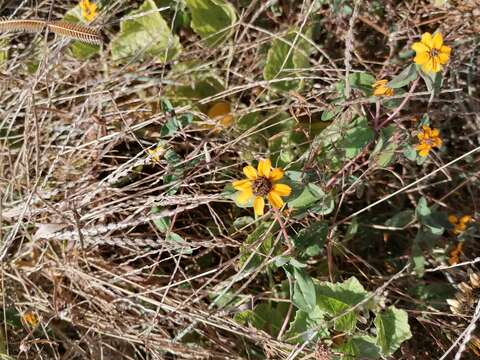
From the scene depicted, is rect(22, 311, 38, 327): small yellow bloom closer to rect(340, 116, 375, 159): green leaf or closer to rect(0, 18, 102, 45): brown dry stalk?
rect(0, 18, 102, 45): brown dry stalk

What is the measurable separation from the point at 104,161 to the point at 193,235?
328mm

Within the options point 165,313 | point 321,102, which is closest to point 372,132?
point 321,102

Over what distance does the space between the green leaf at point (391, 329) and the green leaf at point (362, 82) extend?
0.51m

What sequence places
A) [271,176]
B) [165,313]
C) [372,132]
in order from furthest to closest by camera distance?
[165,313] < [372,132] < [271,176]

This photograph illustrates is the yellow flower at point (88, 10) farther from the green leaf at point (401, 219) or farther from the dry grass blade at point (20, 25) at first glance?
the green leaf at point (401, 219)

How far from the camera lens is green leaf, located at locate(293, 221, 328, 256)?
1.38 metres

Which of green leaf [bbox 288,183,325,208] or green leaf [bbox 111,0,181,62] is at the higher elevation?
green leaf [bbox 111,0,181,62]

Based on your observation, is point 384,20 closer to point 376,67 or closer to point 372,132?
point 376,67

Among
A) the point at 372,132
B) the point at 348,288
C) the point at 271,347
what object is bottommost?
the point at 271,347

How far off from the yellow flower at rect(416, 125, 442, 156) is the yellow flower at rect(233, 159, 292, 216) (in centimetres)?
35

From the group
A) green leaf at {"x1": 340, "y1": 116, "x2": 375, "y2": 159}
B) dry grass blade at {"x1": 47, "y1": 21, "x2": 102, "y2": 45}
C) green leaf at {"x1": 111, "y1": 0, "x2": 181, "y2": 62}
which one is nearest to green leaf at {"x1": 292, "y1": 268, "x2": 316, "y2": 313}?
green leaf at {"x1": 340, "y1": 116, "x2": 375, "y2": 159}

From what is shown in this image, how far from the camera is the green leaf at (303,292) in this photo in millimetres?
1304

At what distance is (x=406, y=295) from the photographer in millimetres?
1460

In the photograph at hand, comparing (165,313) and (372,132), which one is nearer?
(372,132)
